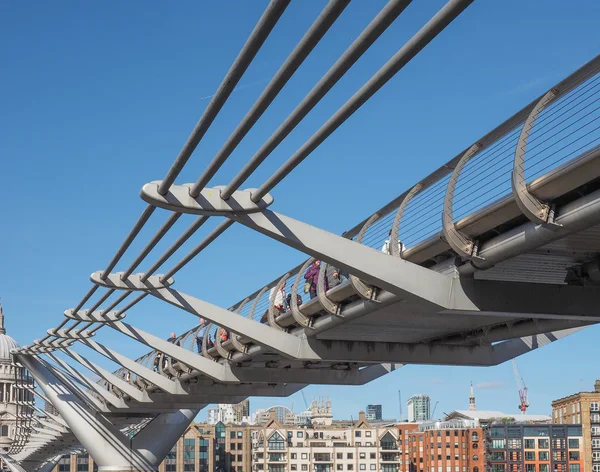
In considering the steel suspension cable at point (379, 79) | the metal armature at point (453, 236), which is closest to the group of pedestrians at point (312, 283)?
the metal armature at point (453, 236)

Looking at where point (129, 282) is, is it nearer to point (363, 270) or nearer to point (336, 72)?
point (363, 270)

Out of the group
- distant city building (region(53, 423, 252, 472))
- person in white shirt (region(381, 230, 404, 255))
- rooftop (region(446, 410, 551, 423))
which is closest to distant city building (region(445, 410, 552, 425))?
rooftop (region(446, 410, 551, 423))

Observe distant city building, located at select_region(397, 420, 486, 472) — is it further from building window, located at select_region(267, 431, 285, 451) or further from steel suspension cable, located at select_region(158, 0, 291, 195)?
steel suspension cable, located at select_region(158, 0, 291, 195)

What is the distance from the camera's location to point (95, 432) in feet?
186

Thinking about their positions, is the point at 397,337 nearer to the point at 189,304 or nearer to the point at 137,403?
the point at 189,304

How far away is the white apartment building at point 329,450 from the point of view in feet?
459

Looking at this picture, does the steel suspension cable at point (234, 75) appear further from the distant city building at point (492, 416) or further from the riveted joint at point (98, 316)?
the distant city building at point (492, 416)

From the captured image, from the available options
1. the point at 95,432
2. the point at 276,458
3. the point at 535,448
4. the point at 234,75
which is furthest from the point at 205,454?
the point at 234,75

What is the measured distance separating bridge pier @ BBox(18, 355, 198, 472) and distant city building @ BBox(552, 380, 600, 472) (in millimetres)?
93925

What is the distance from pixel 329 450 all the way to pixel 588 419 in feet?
116

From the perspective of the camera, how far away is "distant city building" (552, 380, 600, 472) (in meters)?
138

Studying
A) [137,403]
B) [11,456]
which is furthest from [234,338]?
[11,456]

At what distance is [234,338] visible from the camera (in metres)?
32.9

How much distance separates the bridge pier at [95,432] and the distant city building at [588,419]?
9393 cm
